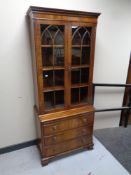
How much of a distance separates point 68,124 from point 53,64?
0.78 metres

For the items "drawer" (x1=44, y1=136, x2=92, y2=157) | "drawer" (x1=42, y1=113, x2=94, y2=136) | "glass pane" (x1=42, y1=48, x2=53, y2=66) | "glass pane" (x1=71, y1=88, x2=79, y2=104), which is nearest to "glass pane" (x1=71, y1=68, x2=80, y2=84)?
"glass pane" (x1=71, y1=88, x2=79, y2=104)

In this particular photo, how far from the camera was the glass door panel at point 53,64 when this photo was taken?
60.6 inches

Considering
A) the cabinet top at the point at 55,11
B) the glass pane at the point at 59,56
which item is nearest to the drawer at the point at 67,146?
the glass pane at the point at 59,56

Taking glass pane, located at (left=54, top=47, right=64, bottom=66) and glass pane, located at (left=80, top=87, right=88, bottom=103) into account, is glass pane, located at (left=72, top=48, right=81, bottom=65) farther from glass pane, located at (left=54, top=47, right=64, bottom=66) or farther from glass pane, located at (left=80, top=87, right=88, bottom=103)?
glass pane, located at (left=80, top=87, right=88, bottom=103)

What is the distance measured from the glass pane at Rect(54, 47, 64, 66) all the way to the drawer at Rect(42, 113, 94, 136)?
70cm

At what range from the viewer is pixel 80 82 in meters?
1.87

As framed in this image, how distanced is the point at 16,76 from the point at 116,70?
5.12 ft

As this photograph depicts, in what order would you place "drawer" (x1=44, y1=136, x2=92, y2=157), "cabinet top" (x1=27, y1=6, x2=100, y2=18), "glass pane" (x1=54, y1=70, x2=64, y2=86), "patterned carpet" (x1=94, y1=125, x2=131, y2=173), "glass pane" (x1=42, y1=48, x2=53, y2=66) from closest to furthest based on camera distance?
"cabinet top" (x1=27, y1=6, x2=100, y2=18)
"glass pane" (x1=42, y1=48, x2=53, y2=66)
"glass pane" (x1=54, y1=70, x2=64, y2=86)
"drawer" (x1=44, y1=136, x2=92, y2=157)
"patterned carpet" (x1=94, y1=125, x2=131, y2=173)

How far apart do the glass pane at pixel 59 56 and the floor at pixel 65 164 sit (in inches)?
51.3

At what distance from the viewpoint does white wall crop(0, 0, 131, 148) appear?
5.42 ft

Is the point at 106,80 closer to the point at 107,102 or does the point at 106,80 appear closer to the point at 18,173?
the point at 107,102

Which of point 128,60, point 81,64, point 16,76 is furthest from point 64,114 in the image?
point 128,60

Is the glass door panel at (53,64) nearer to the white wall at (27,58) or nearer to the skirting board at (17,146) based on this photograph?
the white wall at (27,58)

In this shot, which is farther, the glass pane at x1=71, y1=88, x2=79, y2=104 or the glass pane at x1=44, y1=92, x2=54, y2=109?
the glass pane at x1=71, y1=88, x2=79, y2=104
